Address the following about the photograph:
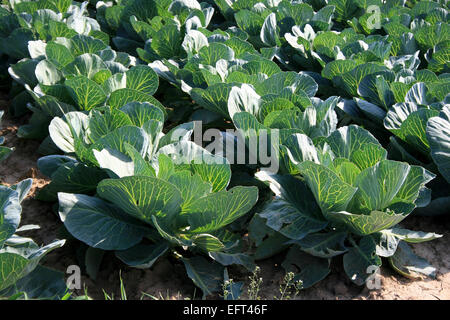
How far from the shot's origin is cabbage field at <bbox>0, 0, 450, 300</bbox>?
252 centimetres

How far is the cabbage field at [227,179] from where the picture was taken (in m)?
2.52

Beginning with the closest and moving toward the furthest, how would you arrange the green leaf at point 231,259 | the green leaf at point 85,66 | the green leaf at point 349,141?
1. the green leaf at point 231,259
2. the green leaf at point 349,141
3. the green leaf at point 85,66

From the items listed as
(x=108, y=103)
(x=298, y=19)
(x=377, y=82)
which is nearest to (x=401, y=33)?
(x=298, y=19)

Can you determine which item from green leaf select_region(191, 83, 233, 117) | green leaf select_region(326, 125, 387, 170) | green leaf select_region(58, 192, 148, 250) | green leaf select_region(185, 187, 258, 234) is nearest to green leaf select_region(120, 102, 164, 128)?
green leaf select_region(191, 83, 233, 117)

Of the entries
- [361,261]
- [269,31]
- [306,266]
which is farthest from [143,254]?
[269,31]

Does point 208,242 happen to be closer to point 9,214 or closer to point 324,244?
point 324,244

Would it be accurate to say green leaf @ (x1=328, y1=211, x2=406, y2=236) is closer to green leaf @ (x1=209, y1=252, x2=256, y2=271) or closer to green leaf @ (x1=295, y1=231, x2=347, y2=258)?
green leaf @ (x1=295, y1=231, x2=347, y2=258)

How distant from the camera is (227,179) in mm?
2650

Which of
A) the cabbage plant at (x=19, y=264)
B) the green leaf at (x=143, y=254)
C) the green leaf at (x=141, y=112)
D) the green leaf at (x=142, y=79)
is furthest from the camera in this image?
the green leaf at (x=142, y=79)

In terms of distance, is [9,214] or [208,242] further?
[208,242]

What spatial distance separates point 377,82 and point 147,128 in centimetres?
152

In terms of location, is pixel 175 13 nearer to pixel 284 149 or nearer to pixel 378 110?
pixel 378 110

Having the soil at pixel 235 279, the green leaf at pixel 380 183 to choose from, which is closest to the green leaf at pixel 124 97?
the soil at pixel 235 279

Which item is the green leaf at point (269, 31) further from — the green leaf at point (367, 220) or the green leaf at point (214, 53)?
the green leaf at point (367, 220)
